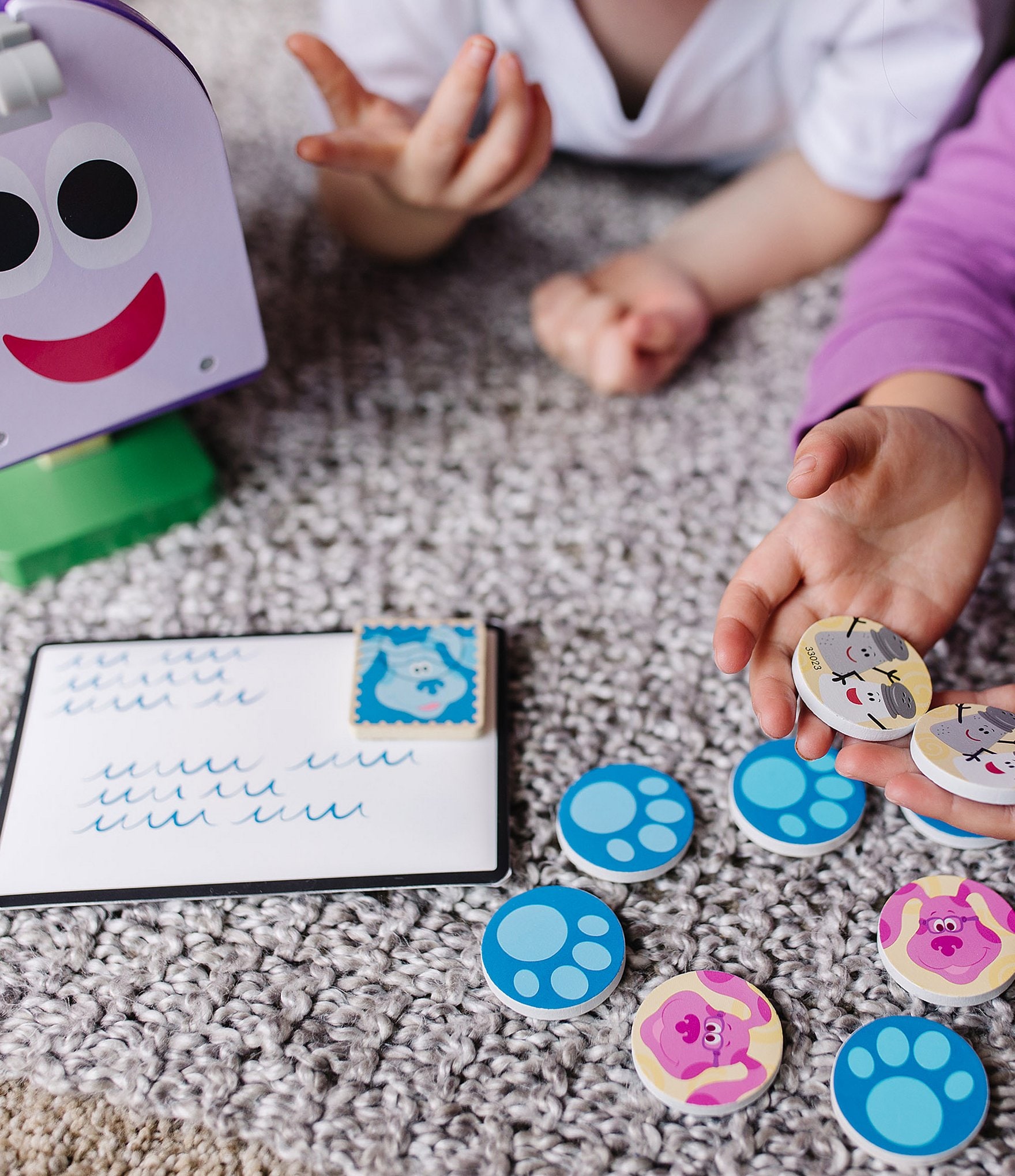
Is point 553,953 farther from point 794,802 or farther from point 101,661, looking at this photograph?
point 101,661

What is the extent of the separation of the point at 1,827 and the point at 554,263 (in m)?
0.55

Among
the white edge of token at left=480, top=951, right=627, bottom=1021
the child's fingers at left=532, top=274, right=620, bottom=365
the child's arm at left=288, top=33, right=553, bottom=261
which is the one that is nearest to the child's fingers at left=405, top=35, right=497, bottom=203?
the child's arm at left=288, top=33, right=553, bottom=261

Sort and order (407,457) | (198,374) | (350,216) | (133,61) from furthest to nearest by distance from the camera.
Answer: (350,216)
(407,457)
(198,374)
(133,61)

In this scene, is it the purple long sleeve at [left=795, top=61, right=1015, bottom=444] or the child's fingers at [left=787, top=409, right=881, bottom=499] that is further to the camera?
the purple long sleeve at [left=795, top=61, right=1015, bottom=444]

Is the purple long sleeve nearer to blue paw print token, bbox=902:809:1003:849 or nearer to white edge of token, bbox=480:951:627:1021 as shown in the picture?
blue paw print token, bbox=902:809:1003:849

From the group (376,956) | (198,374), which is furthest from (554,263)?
(376,956)

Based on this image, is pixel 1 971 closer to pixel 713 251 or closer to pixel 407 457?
pixel 407 457

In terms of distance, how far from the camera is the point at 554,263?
0.80m

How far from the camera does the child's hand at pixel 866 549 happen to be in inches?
17.9

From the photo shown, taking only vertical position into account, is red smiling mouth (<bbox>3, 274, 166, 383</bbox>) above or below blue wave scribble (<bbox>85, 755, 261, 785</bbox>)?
above

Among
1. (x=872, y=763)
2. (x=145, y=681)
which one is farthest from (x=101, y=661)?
(x=872, y=763)

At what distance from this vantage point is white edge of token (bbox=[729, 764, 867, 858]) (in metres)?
0.47

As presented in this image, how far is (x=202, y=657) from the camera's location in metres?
0.55

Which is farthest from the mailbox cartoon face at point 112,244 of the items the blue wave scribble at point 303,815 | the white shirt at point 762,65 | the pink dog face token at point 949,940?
the pink dog face token at point 949,940
